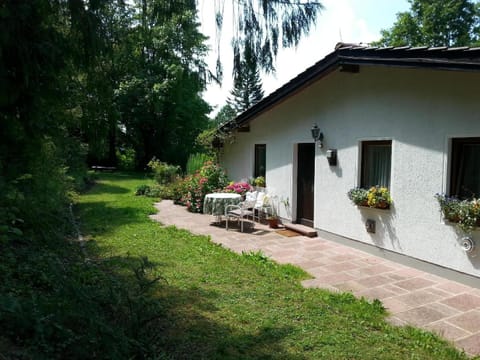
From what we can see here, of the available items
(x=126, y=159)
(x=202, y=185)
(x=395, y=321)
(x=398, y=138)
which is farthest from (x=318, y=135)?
(x=126, y=159)

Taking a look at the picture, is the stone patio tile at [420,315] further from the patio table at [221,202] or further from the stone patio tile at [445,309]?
the patio table at [221,202]

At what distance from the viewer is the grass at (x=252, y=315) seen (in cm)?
337

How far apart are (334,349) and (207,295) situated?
1837 mm

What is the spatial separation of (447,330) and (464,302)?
3.11 feet

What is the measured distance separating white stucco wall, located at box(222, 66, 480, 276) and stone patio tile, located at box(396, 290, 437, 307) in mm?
801

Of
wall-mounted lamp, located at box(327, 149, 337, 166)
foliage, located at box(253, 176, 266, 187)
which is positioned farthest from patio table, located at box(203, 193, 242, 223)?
wall-mounted lamp, located at box(327, 149, 337, 166)

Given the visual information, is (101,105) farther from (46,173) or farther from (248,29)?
(46,173)

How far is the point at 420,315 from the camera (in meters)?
4.21

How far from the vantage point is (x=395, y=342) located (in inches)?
141

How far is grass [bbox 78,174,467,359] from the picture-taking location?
11.1 feet

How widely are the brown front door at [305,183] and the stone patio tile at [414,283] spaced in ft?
11.1

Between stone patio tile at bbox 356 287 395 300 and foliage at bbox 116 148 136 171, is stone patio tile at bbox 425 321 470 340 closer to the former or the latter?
stone patio tile at bbox 356 287 395 300

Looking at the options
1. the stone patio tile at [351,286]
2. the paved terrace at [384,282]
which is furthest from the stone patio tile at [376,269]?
the stone patio tile at [351,286]

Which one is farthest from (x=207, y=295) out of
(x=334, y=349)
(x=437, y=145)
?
(x=437, y=145)
